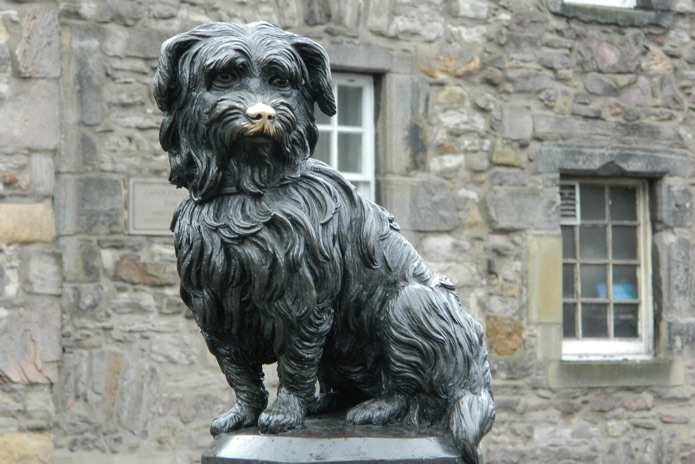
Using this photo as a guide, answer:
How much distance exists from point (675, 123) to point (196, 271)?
7748mm

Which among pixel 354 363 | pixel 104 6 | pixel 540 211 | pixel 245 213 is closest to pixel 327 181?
pixel 245 213

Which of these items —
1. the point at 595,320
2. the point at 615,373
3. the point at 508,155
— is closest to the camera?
the point at 508,155

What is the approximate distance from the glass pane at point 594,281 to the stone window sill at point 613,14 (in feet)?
6.04

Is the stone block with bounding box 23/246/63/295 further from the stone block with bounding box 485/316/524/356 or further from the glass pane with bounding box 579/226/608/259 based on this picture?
the glass pane with bounding box 579/226/608/259

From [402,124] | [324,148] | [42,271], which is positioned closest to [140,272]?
[42,271]

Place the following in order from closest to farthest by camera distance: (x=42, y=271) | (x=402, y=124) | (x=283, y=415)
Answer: (x=283, y=415) → (x=42, y=271) → (x=402, y=124)

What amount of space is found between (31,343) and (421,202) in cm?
295

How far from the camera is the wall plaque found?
9367mm

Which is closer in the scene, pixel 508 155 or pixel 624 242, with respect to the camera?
pixel 508 155

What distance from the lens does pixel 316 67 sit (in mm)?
4051

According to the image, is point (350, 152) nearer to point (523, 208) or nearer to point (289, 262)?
point (523, 208)

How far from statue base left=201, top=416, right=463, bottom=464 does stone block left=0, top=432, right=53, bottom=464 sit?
477cm

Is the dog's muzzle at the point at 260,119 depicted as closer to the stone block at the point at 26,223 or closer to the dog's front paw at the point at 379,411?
the dog's front paw at the point at 379,411

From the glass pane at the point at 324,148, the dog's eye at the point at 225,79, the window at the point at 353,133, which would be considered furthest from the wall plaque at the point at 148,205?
the dog's eye at the point at 225,79
